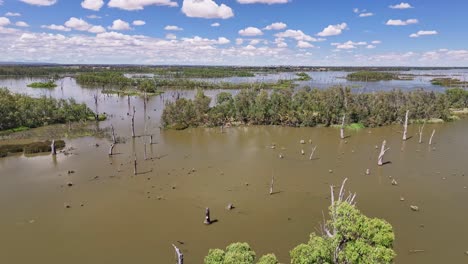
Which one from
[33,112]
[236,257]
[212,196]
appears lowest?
[212,196]

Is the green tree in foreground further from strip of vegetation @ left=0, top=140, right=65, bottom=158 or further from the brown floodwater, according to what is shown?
strip of vegetation @ left=0, top=140, right=65, bottom=158

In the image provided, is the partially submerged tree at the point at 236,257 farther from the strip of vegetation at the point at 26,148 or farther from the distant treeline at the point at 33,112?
the distant treeline at the point at 33,112

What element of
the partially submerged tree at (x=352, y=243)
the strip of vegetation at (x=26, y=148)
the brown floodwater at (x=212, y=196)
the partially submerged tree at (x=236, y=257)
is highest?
the partially submerged tree at (x=352, y=243)

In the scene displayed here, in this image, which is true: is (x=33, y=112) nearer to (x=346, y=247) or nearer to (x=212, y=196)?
(x=212, y=196)

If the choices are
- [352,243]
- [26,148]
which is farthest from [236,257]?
[26,148]

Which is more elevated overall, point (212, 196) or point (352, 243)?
point (352, 243)

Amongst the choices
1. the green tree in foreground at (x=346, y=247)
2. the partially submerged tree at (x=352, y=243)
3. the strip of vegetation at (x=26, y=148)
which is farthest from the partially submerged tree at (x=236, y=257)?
the strip of vegetation at (x=26, y=148)
